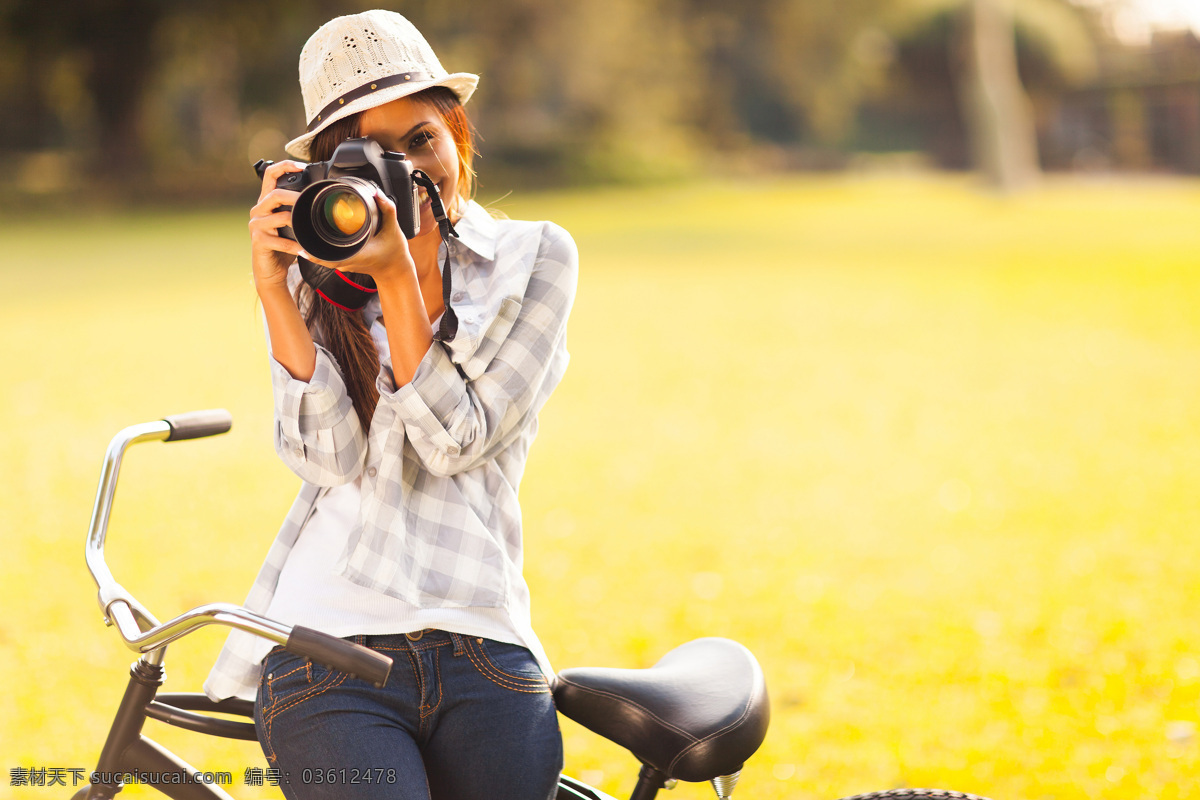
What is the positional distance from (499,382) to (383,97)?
1.54 ft

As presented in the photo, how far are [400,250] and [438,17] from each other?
30562 mm

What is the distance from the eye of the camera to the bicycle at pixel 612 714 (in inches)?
65.4

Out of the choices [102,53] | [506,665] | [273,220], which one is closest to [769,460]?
Result: [506,665]

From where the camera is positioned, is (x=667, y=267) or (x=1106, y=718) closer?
(x=1106, y=718)

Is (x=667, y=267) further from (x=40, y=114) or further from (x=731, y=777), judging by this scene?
(x=40, y=114)

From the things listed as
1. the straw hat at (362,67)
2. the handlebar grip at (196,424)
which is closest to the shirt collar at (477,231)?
the straw hat at (362,67)

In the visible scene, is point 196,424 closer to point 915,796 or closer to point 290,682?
point 290,682

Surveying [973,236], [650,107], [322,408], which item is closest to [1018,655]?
[322,408]

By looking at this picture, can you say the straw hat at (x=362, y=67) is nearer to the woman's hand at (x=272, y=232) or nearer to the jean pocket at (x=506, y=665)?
the woman's hand at (x=272, y=232)

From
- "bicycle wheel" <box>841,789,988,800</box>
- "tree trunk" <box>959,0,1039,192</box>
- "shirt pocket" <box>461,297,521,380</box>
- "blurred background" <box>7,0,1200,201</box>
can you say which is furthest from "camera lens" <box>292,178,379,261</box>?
"tree trunk" <box>959,0,1039,192</box>

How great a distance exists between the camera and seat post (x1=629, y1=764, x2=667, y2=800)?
1.76 meters

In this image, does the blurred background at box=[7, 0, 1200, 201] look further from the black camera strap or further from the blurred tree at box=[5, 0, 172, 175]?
the black camera strap

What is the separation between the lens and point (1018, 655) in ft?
14.9

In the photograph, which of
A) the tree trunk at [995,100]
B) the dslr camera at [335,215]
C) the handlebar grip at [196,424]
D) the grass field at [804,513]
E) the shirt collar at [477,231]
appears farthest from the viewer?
the tree trunk at [995,100]
